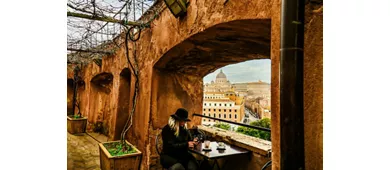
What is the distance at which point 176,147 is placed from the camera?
2.86 meters

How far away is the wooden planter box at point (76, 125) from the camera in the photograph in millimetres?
7168

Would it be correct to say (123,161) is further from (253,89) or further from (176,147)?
(253,89)

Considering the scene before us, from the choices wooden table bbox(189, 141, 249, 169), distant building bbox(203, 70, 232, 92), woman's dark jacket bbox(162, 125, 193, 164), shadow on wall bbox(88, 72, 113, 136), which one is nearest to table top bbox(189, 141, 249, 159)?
wooden table bbox(189, 141, 249, 169)

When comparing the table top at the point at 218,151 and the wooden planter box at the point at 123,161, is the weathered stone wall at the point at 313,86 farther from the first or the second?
the wooden planter box at the point at 123,161

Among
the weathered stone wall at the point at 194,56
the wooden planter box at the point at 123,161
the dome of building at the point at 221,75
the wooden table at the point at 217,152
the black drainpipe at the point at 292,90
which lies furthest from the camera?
the dome of building at the point at 221,75

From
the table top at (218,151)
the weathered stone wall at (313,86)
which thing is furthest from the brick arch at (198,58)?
the table top at (218,151)

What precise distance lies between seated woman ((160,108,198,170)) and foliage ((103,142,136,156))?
87 cm

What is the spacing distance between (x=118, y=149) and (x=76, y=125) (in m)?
4.41

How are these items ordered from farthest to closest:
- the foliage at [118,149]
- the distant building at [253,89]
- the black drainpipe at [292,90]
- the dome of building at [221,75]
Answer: the dome of building at [221,75] < the foliage at [118,149] < the distant building at [253,89] < the black drainpipe at [292,90]

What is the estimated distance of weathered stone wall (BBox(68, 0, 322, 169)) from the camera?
53.5 inches

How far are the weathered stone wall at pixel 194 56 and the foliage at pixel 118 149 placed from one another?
0.29 metres

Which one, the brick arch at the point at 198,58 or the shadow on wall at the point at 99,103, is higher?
the brick arch at the point at 198,58

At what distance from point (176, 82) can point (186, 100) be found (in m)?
0.39
